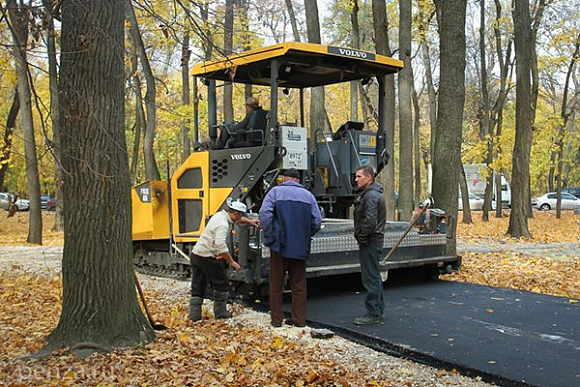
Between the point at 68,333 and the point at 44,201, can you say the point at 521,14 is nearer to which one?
the point at 68,333

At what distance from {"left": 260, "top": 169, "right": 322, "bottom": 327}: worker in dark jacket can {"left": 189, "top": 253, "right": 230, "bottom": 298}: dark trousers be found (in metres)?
0.69

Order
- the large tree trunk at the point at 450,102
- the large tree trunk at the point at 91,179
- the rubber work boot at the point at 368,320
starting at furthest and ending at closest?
1. the large tree trunk at the point at 450,102
2. the rubber work boot at the point at 368,320
3. the large tree trunk at the point at 91,179

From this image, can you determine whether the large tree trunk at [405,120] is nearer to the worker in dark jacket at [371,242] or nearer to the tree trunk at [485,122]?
the worker in dark jacket at [371,242]

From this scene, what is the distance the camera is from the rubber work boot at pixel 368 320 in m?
7.68

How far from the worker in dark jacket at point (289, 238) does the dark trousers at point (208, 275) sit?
2.26ft

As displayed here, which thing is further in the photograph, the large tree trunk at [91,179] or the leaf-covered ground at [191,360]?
the large tree trunk at [91,179]

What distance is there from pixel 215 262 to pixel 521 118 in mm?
13254

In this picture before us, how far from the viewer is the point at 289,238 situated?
7.95m

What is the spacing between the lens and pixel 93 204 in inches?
253

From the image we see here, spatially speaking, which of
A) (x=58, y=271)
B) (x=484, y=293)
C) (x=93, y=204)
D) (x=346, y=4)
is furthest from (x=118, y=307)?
(x=346, y=4)

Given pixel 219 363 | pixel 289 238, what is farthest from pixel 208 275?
pixel 219 363

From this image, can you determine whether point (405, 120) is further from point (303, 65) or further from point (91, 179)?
point (91, 179)

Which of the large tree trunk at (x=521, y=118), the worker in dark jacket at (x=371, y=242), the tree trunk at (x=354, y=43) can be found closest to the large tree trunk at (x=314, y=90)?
the tree trunk at (x=354, y=43)

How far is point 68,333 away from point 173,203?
504 centimetres
